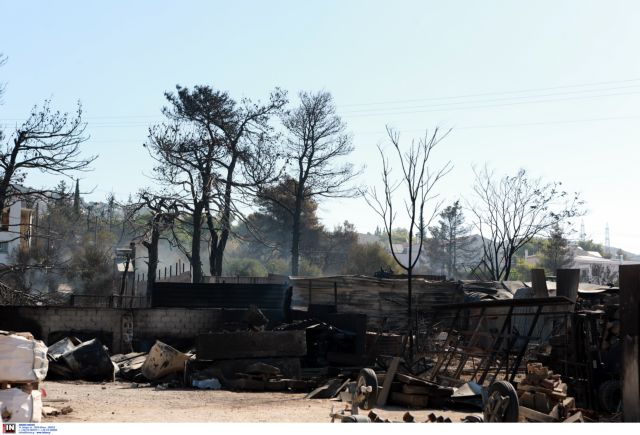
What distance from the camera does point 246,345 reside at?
1788 centimetres

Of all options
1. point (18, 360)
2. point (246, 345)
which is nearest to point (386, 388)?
point (246, 345)

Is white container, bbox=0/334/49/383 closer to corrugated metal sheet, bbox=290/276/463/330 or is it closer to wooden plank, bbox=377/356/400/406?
wooden plank, bbox=377/356/400/406

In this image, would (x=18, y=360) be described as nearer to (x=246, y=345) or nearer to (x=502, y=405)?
(x=502, y=405)

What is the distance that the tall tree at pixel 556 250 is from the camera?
4633 centimetres

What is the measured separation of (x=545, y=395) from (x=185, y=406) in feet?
19.7

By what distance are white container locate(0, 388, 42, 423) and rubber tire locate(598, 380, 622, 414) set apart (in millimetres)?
9148

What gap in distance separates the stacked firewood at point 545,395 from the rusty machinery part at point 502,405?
5.52ft

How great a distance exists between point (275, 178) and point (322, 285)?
922 cm

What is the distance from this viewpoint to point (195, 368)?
17859 mm

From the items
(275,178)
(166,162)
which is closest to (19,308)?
(166,162)

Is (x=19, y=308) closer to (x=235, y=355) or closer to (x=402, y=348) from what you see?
(x=235, y=355)

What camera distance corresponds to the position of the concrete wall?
21.8 meters

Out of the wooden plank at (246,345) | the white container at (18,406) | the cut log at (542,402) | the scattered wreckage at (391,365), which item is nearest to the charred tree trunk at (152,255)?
the scattered wreckage at (391,365)

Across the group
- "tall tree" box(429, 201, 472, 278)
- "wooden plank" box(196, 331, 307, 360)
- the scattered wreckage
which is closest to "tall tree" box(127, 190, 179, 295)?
the scattered wreckage
